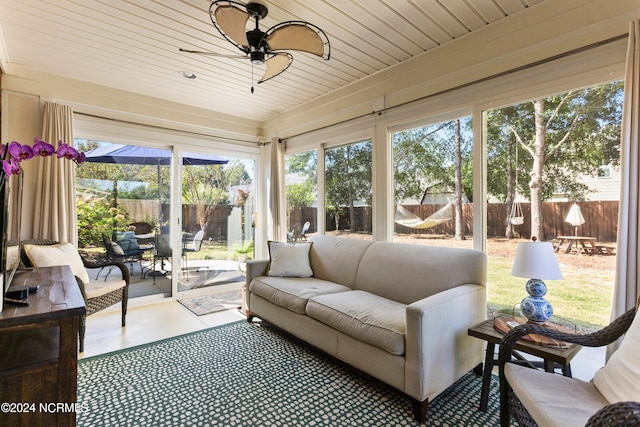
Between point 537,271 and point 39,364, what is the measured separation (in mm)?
2455

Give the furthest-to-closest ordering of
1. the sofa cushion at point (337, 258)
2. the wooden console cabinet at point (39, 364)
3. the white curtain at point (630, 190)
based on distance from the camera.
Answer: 1. the sofa cushion at point (337, 258)
2. the white curtain at point (630, 190)
3. the wooden console cabinet at point (39, 364)

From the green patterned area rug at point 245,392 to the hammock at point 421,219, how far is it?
1326 millimetres

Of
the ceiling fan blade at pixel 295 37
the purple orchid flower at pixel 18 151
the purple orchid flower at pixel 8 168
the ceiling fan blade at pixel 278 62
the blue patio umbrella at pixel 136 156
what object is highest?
the ceiling fan blade at pixel 278 62

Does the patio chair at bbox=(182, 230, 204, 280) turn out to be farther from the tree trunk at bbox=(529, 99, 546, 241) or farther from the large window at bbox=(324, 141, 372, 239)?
the tree trunk at bbox=(529, 99, 546, 241)

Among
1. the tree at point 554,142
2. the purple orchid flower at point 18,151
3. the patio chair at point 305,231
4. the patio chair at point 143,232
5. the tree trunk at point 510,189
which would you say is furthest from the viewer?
the patio chair at point 305,231

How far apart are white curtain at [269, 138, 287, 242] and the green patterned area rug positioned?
2107 mm

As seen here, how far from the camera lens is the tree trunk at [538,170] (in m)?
2.28

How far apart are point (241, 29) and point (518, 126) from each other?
2.20 metres

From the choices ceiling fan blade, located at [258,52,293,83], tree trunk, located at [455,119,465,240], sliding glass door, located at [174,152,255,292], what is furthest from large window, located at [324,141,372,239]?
sliding glass door, located at [174,152,255,292]

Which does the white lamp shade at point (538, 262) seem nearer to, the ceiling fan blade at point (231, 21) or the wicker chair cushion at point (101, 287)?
the ceiling fan blade at point (231, 21)

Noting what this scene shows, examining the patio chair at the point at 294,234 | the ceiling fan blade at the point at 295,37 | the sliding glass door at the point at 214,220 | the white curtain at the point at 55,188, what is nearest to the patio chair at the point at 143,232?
the sliding glass door at the point at 214,220

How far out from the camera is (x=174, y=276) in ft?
13.7

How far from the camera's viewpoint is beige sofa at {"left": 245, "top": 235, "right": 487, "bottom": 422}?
1810 mm

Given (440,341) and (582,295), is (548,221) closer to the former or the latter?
(582,295)
